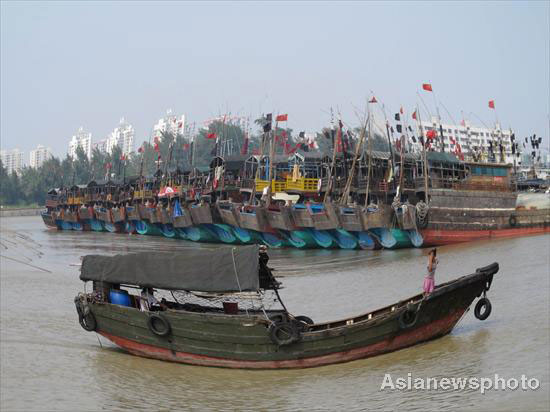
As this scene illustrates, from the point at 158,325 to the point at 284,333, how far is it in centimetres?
231

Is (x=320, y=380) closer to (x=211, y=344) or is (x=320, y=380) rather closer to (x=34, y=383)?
(x=211, y=344)

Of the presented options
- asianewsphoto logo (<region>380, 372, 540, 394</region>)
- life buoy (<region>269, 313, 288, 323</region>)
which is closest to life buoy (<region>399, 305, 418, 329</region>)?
asianewsphoto logo (<region>380, 372, 540, 394</region>)

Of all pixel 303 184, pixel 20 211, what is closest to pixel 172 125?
pixel 20 211

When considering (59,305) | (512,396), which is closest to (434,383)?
(512,396)

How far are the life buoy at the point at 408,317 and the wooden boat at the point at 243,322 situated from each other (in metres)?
0.02

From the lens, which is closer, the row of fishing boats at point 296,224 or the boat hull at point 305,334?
the boat hull at point 305,334

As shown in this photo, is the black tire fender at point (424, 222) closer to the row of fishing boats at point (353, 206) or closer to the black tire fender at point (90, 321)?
the row of fishing boats at point (353, 206)

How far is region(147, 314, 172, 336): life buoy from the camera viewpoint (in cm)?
1109

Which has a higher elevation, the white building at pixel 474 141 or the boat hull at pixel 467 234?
the white building at pixel 474 141

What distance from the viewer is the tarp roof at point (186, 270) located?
34.2ft

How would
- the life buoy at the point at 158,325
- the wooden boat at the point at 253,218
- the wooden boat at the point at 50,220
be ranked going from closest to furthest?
the life buoy at the point at 158,325 < the wooden boat at the point at 253,218 < the wooden boat at the point at 50,220

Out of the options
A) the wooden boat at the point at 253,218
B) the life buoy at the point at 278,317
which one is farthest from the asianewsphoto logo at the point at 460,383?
the wooden boat at the point at 253,218

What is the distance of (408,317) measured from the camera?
424 inches

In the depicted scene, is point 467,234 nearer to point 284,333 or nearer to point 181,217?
point 181,217
